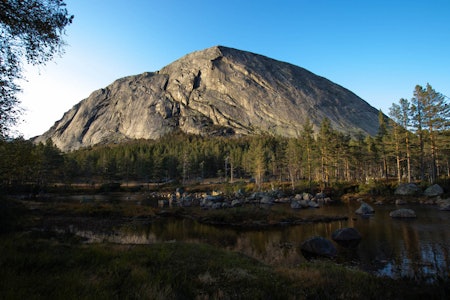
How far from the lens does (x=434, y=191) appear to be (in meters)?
42.0

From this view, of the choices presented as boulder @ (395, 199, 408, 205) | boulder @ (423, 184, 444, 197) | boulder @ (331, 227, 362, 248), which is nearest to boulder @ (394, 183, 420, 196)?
boulder @ (423, 184, 444, 197)

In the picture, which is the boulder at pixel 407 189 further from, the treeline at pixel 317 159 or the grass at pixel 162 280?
the grass at pixel 162 280

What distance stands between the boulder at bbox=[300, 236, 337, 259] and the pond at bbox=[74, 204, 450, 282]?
469 millimetres

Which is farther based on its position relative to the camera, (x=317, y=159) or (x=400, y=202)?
(x=317, y=159)

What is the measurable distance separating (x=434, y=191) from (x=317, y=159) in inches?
1228

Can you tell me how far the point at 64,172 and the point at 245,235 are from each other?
8212cm

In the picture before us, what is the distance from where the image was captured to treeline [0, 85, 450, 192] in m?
49.3

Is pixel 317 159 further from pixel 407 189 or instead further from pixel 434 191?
pixel 434 191

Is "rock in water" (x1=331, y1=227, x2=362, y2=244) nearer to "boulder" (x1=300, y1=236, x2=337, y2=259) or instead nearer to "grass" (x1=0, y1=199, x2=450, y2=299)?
"boulder" (x1=300, y1=236, x2=337, y2=259)

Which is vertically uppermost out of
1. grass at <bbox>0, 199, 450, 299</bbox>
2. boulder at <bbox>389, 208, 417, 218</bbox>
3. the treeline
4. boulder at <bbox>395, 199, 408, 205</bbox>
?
the treeline

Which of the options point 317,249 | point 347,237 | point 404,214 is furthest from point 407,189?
point 317,249

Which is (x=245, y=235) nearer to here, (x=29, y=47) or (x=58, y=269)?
(x=58, y=269)

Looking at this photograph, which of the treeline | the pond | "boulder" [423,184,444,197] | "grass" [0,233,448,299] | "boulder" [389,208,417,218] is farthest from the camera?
the treeline

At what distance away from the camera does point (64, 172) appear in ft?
277
